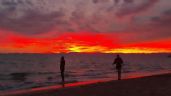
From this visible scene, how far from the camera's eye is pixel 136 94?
1773 centimetres

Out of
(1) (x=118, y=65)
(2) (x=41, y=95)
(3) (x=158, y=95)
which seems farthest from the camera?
(1) (x=118, y=65)

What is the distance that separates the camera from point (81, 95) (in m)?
17.8

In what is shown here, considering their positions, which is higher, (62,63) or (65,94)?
(62,63)

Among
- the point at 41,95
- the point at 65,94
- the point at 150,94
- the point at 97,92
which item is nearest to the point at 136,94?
the point at 150,94

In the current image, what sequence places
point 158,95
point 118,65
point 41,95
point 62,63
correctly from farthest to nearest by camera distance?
point 118,65, point 62,63, point 41,95, point 158,95

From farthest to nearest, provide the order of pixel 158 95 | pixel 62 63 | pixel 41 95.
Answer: pixel 62 63 → pixel 41 95 → pixel 158 95

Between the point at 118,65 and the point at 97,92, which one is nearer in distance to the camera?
the point at 97,92

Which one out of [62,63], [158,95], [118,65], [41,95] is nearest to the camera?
[158,95]

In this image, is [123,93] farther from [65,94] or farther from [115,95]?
[65,94]

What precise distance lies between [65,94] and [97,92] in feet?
5.78

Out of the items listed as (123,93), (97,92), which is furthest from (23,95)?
(123,93)

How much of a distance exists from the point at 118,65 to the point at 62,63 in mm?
4932

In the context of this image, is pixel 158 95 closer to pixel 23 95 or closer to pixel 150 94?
pixel 150 94

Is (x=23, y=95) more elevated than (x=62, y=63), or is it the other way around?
(x=62, y=63)
